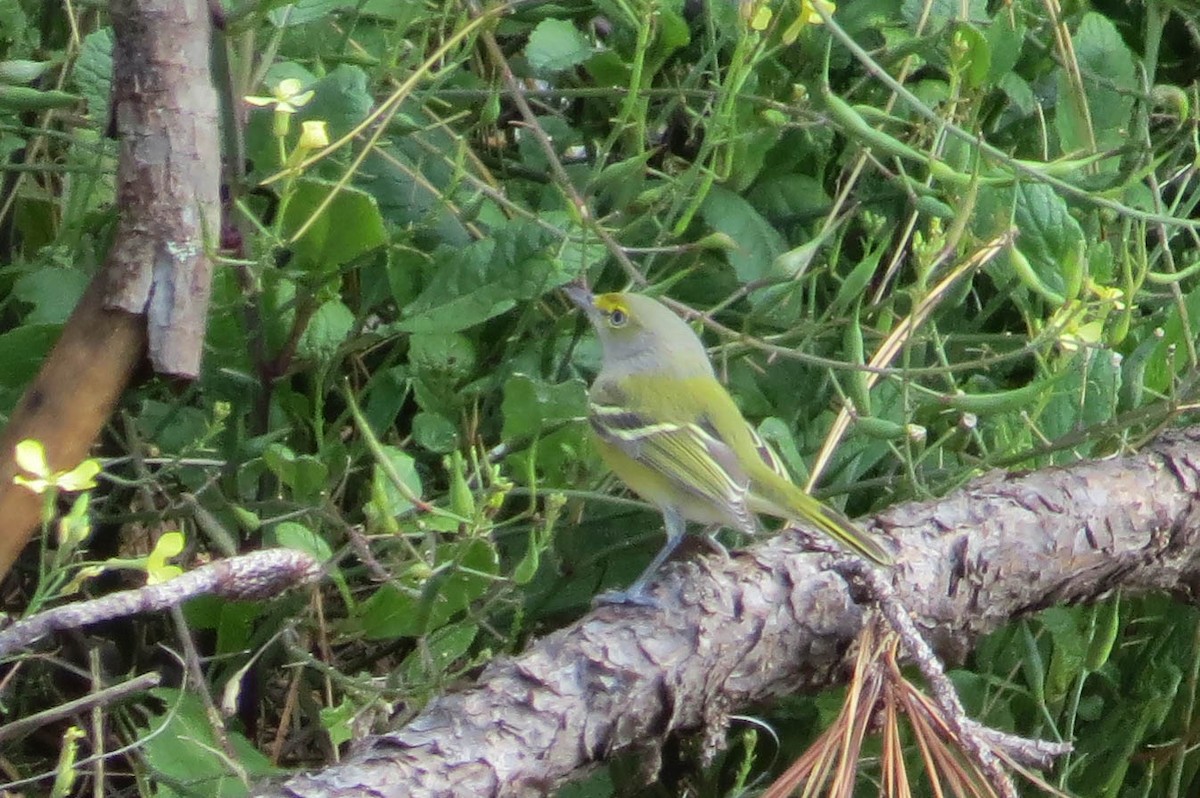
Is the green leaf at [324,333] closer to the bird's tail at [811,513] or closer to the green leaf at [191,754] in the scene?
the green leaf at [191,754]

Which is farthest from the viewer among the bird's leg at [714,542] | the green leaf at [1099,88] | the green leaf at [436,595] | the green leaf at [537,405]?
the green leaf at [1099,88]

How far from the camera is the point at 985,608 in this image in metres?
1.38

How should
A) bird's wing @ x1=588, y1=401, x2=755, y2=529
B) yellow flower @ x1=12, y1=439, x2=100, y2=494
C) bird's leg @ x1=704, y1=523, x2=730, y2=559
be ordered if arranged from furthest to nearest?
bird's wing @ x1=588, y1=401, x2=755, y2=529 → bird's leg @ x1=704, y1=523, x2=730, y2=559 → yellow flower @ x1=12, y1=439, x2=100, y2=494

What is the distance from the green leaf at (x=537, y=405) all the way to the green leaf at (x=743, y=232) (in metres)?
0.32

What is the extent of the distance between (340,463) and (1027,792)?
0.98 metres

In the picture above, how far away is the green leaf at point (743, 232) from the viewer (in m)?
1.50

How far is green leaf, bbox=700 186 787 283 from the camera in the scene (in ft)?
4.93

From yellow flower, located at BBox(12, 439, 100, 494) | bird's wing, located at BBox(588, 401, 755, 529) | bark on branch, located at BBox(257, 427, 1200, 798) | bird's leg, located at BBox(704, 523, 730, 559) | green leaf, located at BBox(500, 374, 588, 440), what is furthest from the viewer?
bird's wing, located at BBox(588, 401, 755, 529)

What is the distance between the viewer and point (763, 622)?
4.07 feet

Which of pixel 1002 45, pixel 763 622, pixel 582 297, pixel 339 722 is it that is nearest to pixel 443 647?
pixel 339 722

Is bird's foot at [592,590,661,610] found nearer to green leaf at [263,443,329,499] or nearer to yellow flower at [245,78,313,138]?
green leaf at [263,443,329,499]

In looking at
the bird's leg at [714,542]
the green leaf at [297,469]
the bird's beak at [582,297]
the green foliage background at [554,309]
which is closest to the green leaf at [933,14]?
the green foliage background at [554,309]

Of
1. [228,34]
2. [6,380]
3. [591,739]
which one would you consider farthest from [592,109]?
[591,739]

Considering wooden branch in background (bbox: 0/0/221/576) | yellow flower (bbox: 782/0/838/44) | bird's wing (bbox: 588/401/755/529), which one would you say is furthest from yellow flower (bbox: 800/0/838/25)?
wooden branch in background (bbox: 0/0/221/576)
